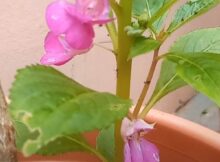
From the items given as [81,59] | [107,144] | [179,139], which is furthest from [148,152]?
[81,59]

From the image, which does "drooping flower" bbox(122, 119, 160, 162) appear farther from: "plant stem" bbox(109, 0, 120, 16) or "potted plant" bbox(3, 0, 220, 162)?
Result: "plant stem" bbox(109, 0, 120, 16)

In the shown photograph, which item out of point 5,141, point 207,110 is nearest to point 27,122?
point 5,141

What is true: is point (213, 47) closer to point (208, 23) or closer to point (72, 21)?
point (72, 21)

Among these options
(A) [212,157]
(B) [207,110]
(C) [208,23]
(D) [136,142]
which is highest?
(D) [136,142]

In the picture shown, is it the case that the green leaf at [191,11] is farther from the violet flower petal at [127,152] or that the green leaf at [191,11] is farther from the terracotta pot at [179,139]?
the terracotta pot at [179,139]

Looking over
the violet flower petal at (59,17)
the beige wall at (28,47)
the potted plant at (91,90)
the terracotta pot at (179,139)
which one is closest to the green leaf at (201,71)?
the potted plant at (91,90)

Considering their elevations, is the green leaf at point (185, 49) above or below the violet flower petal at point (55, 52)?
below
